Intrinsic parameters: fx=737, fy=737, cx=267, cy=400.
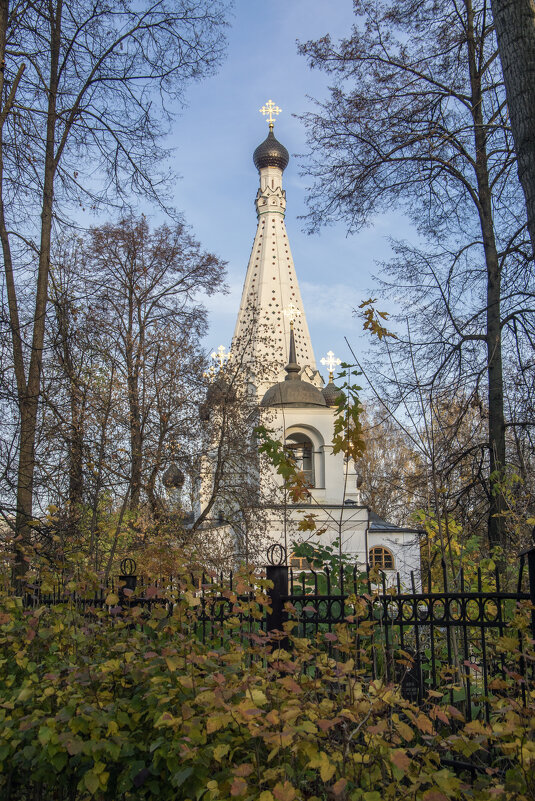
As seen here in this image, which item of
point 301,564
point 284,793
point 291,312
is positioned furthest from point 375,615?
point 291,312

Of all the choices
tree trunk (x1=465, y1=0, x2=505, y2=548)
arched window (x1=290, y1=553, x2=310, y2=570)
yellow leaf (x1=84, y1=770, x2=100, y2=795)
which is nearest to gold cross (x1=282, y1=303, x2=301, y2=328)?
tree trunk (x1=465, y1=0, x2=505, y2=548)

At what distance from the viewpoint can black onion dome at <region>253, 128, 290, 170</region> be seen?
3712cm

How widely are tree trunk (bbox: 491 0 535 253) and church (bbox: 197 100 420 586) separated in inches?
94.4

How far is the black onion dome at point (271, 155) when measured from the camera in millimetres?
37125

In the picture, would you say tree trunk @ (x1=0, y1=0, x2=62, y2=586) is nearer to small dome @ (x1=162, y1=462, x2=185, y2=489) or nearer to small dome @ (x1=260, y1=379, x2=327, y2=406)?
small dome @ (x1=162, y1=462, x2=185, y2=489)

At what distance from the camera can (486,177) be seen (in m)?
11.2

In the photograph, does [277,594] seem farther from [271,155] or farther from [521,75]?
[271,155]

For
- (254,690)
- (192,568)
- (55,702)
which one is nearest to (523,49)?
(192,568)

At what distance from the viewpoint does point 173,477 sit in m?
18.6

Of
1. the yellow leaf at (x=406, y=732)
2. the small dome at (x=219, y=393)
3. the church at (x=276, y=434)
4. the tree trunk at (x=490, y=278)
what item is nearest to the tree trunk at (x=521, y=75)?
the church at (x=276, y=434)

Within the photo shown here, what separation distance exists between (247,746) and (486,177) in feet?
33.1

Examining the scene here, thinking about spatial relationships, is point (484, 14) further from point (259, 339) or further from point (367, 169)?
point (259, 339)

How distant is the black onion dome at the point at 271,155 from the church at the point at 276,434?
0.05m

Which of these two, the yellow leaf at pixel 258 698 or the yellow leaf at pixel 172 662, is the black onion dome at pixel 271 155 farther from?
the yellow leaf at pixel 258 698
